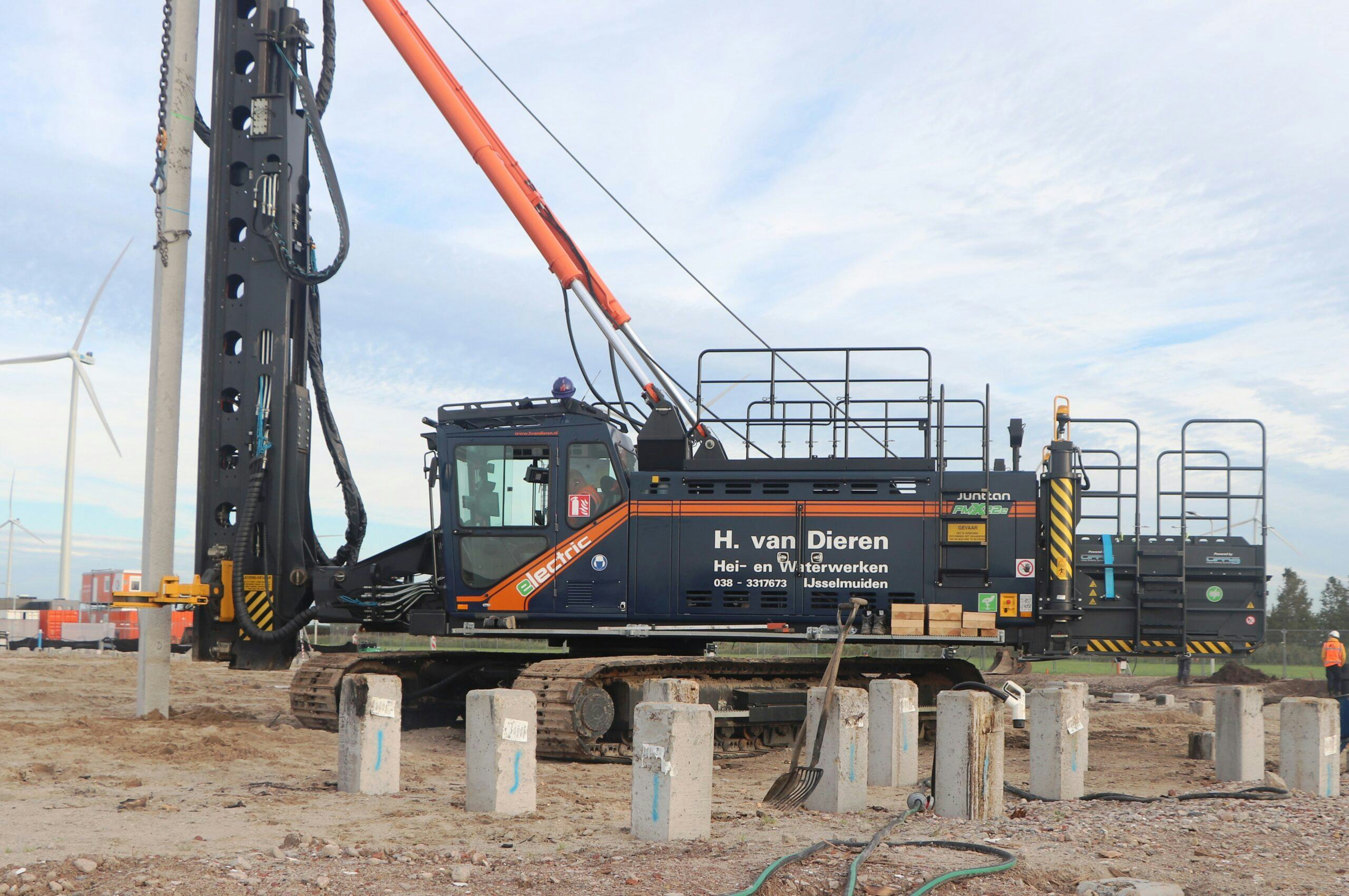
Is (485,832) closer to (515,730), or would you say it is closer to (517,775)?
(517,775)

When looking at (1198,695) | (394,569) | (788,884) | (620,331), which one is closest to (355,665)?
(394,569)

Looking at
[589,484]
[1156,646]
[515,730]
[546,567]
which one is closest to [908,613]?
[1156,646]

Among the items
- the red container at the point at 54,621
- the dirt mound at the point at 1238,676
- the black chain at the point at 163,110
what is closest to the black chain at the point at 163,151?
the black chain at the point at 163,110

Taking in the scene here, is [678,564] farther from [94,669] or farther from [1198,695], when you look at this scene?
[94,669]

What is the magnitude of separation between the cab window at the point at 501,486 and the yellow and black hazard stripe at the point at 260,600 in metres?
2.57

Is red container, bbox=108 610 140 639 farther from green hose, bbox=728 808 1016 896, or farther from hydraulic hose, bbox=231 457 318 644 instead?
green hose, bbox=728 808 1016 896

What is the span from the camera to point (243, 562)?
14023mm

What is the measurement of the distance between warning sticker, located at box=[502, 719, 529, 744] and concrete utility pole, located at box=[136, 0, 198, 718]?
6.83 m

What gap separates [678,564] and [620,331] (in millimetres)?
3753

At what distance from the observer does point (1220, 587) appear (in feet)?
44.6

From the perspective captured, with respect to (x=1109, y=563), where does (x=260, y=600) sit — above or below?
below

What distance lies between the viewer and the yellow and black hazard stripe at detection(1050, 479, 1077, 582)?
13367mm

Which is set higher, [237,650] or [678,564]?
[678,564]

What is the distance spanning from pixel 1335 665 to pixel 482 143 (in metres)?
20.4
